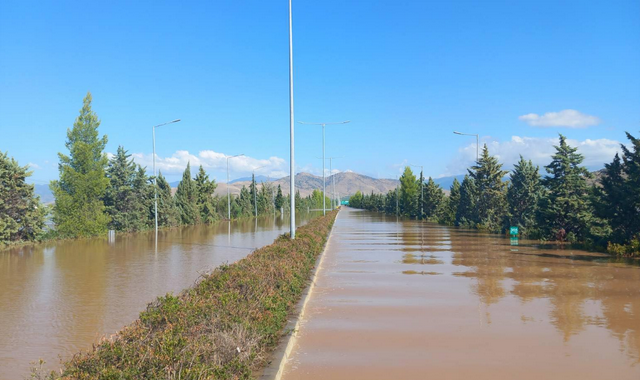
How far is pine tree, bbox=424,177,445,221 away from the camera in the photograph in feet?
189

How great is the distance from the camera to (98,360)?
4.91m

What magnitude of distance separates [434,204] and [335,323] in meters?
51.4

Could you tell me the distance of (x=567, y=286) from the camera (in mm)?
12844

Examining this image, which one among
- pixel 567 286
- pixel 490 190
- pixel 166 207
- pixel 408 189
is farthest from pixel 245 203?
pixel 567 286

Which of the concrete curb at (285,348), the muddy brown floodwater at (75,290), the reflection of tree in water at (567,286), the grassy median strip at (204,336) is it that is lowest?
the muddy brown floodwater at (75,290)

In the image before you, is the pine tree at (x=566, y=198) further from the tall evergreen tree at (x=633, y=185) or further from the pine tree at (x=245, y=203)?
the pine tree at (x=245, y=203)

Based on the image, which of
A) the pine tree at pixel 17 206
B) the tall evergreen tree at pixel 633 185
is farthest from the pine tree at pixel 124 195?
the tall evergreen tree at pixel 633 185

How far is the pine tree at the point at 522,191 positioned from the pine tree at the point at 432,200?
2484cm

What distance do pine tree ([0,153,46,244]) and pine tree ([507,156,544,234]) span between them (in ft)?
88.0

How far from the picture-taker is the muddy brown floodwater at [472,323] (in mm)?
6637

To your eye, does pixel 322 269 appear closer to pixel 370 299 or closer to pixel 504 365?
pixel 370 299

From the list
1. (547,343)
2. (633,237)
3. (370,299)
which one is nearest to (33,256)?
(370,299)

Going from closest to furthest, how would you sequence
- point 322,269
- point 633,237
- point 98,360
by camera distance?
point 98,360, point 322,269, point 633,237

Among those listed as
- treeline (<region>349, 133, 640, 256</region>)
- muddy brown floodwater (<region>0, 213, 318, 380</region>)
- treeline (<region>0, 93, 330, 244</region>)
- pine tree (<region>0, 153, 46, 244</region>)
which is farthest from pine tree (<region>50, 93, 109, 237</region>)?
treeline (<region>349, 133, 640, 256</region>)
